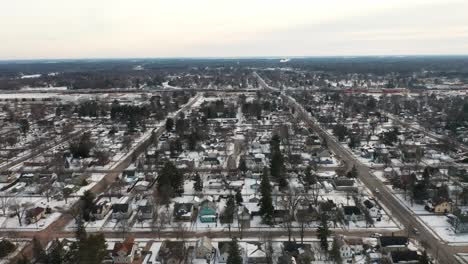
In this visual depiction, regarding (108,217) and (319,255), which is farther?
(108,217)

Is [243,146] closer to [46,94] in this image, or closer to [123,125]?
[123,125]

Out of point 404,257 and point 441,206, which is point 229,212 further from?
point 441,206

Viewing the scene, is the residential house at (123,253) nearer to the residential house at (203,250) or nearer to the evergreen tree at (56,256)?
the evergreen tree at (56,256)

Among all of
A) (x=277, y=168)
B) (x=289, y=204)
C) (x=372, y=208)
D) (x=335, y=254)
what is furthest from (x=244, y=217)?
(x=372, y=208)

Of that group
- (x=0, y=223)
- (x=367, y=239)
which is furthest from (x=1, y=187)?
(x=367, y=239)

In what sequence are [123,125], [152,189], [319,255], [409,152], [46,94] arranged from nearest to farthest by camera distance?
[319,255]
[152,189]
[409,152]
[123,125]
[46,94]

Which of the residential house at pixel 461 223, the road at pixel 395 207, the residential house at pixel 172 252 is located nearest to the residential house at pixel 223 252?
the residential house at pixel 172 252

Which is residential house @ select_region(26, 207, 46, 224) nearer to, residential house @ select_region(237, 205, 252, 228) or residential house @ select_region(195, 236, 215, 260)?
residential house @ select_region(195, 236, 215, 260)

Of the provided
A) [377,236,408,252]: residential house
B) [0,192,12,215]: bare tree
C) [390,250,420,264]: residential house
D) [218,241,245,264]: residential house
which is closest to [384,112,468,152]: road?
[377,236,408,252]: residential house
